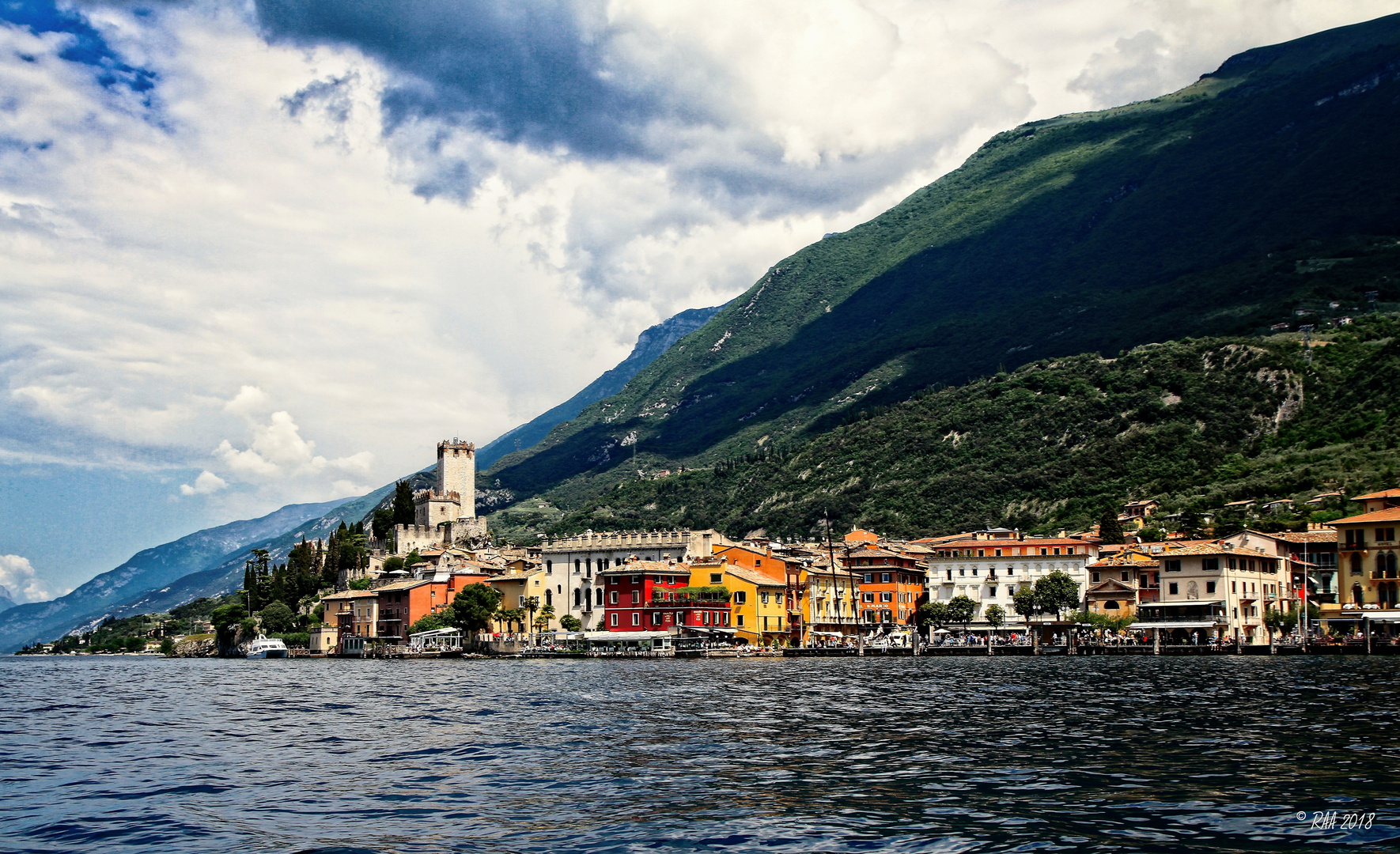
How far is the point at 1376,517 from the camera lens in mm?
106438

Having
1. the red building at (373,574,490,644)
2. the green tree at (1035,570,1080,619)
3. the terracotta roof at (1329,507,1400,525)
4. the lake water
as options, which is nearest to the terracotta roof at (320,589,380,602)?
the red building at (373,574,490,644)

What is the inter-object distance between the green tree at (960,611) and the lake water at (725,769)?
73.6 metres

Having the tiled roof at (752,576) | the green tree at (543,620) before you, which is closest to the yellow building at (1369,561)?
the tiled roof at (752,576)

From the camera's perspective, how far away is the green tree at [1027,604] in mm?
133625

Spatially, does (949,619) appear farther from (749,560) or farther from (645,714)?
(645,714)

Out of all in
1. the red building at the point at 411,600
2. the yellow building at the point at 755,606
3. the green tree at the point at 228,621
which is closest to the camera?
the yellow building at the point at 755,606

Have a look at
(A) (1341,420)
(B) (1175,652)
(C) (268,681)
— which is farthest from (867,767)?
(A) (1341,420)

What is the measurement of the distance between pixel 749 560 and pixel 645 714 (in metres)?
90.1

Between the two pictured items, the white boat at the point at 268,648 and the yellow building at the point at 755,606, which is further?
the white boat at the point at 268,648

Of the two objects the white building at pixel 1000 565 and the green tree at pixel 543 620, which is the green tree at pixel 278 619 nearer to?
the green tree at pixel 543 620

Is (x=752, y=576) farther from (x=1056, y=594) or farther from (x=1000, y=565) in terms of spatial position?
(x=1000, y=565)

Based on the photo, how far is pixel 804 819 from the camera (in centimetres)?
2658

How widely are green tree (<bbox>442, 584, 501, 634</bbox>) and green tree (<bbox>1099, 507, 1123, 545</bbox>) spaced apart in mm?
71201

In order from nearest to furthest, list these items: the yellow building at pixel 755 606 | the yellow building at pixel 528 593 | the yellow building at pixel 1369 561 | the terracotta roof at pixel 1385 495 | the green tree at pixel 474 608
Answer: the yellow building at pixel 1369 561 < the terracotta roof at pixel 1385 495 < the yellow building at pixel 755 606 < the green tree at pixel 474 608 < the yellow building at pixel 528 593
